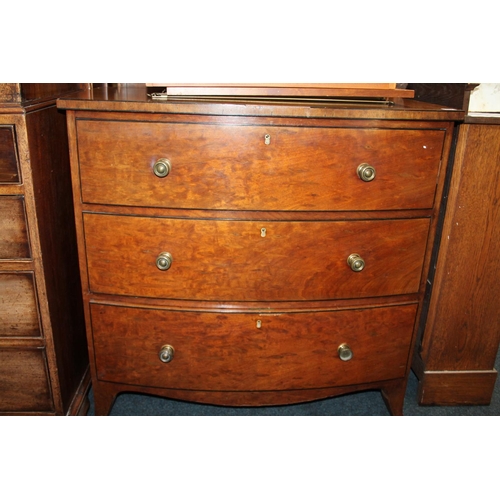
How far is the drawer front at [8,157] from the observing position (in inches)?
47.7

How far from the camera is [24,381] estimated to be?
147 centimetres

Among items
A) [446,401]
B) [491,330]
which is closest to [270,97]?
[491,330]

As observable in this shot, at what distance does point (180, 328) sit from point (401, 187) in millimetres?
783

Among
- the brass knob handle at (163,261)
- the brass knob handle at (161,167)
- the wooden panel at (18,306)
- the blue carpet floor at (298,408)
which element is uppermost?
the brass knob handle at (161,167)

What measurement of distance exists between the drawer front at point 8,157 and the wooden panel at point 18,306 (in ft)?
0.95

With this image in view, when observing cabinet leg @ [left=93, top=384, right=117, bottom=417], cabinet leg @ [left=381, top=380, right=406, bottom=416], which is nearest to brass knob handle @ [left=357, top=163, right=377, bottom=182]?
cabinet leg @ [left=381, top=380, right=406, bottom=416]

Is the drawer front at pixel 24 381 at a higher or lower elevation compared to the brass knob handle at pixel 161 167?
lower

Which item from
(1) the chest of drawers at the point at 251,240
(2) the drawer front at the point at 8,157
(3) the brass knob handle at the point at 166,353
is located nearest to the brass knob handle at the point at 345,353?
(1) the chest of drawers at the point at 251,240

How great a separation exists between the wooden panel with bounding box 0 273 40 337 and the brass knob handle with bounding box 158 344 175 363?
39 cm

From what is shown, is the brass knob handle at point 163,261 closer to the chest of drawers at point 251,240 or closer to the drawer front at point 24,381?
the chest of drawers at point 251,240

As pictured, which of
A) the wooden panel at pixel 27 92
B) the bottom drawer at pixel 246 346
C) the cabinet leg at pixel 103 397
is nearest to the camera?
the wooden panel at pixel 27 92

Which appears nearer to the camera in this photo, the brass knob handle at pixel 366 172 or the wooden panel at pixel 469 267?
the brass knob handle at pixel 366 172

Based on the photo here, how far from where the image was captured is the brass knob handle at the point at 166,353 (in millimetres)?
1417

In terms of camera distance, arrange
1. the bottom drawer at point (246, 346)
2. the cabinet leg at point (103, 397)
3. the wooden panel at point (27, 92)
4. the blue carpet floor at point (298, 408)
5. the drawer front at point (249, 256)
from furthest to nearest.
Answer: the blue carpet floor at point (298, 408) → the cabinet leg at point (103, 397) → the bottom drawer at point (246, 346) → the drawer front at point (249, 256) → the wooden panel at point (27, 92)
